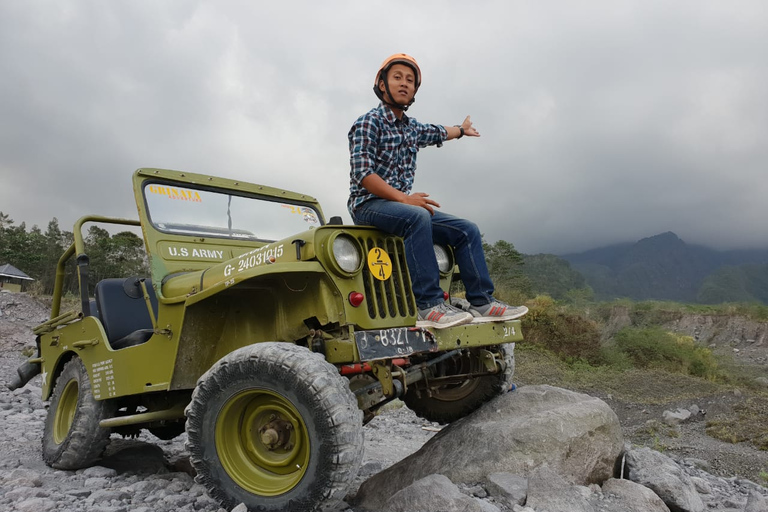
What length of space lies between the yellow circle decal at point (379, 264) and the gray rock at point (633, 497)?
1.96m

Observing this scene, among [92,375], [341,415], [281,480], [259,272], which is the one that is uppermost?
[259,272]

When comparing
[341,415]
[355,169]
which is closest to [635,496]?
[341,415]

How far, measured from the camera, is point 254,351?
3133mm

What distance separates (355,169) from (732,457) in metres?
5.34

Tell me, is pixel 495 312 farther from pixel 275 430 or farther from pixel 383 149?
pixel 275 430

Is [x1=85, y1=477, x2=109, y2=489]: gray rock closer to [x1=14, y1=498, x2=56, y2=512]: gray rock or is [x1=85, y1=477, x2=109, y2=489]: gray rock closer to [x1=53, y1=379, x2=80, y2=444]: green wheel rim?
[x1=14, y1=498, x2=56, y2=512]: gray rock

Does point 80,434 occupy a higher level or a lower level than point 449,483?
higher

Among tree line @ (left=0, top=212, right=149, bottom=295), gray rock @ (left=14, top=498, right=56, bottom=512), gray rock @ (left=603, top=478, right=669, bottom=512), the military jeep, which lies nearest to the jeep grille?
the military jeep

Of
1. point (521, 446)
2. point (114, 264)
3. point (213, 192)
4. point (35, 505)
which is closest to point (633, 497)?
point (521, 446)

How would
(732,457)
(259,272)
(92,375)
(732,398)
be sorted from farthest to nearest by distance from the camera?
(732,398) < (732,457) < (92,375) < (259,272)

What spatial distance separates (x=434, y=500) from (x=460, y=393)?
5.77 ft

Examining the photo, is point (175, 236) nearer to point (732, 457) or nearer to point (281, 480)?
point (281, 480)

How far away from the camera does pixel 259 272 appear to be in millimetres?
3160

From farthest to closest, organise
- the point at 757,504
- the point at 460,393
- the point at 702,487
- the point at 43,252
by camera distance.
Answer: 1. the point at 43,252
2. the point at 460,393
3. the point at 702,487
4. the point at 757,504
